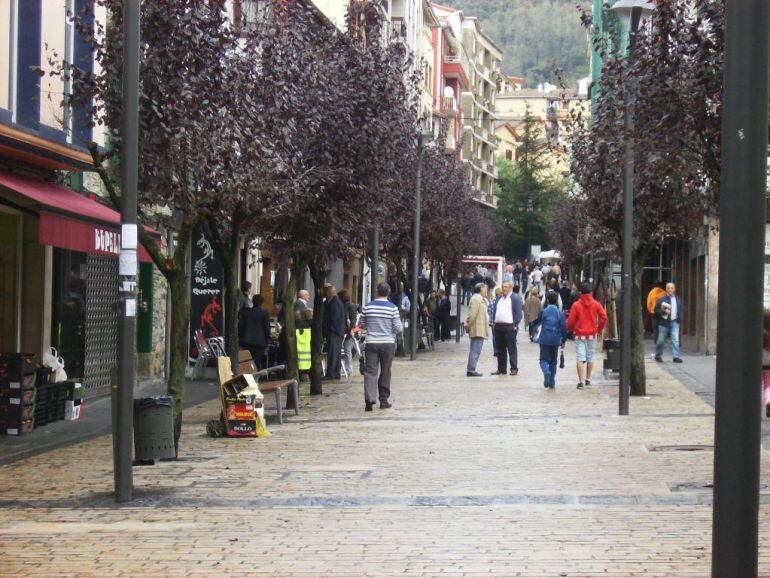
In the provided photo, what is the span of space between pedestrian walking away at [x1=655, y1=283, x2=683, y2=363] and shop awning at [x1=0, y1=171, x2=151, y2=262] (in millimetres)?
15518

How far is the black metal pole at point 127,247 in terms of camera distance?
1065 centimetres

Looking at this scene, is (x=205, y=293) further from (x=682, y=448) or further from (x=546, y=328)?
(x=682, y=448)

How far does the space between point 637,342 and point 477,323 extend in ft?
18.2

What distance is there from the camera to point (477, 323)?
1070 inches

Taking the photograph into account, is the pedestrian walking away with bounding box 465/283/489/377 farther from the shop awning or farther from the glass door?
the shop awning

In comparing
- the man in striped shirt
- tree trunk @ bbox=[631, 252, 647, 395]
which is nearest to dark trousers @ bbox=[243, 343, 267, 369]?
the man in striped shirt

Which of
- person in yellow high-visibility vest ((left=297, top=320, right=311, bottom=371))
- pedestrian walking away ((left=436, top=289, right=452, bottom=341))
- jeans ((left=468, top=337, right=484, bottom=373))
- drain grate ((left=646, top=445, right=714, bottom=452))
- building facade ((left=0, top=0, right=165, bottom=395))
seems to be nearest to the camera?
drain grate ((left=646, top=445, right=714, bottom=452))

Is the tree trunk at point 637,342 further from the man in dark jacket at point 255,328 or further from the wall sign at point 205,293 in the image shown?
the wall sign at point 205,293

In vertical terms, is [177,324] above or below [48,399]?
above

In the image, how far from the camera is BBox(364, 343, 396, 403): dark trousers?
1978cm

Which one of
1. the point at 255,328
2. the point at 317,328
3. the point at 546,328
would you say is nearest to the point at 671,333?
the point at 546,328

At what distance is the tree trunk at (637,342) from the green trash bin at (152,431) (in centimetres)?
1051

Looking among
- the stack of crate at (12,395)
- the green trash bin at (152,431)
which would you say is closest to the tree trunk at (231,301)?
the stack of crate at (12,395)

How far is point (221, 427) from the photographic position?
16.1m
